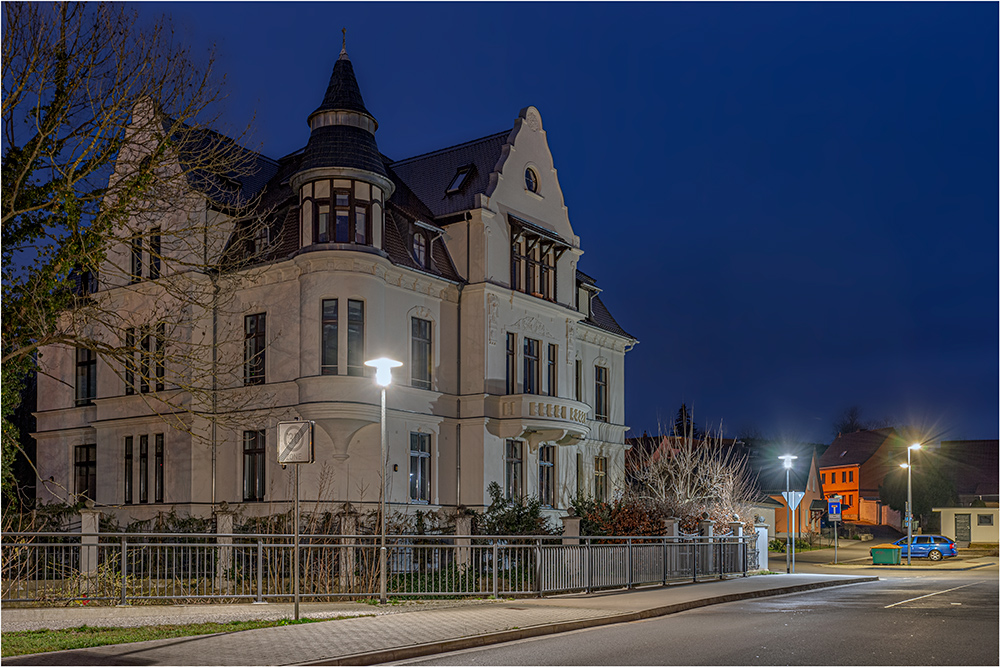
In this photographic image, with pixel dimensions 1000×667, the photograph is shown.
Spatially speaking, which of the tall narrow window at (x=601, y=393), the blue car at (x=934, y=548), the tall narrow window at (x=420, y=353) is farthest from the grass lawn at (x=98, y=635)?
the blue car at (x=934, y=548)

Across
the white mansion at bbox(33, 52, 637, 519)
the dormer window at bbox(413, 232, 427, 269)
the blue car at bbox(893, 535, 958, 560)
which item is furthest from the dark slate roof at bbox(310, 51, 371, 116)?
the blue car at bbox(893, 535, 958, 560)

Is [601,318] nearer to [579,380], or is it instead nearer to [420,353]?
[579,380]

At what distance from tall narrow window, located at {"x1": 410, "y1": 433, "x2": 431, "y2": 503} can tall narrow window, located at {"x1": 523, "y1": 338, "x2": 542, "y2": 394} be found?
14.2 ft

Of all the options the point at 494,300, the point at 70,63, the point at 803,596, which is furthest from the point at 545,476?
the point at 70,63

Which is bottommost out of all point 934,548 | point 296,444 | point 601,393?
point 934,548

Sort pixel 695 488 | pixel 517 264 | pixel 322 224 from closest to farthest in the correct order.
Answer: pixel 322 224, pixel 517 264, pixel 695 488

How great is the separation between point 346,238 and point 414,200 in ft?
18.0

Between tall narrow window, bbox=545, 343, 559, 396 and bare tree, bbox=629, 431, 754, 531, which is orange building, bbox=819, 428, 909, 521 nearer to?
bare tree, bbox=629, 431, 754, 531

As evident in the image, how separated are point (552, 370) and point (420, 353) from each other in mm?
5599

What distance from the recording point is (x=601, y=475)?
40031 millimetres

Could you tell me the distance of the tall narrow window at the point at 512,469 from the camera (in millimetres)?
31906

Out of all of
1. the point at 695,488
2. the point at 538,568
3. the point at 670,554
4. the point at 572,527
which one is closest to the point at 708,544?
the point at 670,554

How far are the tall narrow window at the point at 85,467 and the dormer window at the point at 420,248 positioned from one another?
12864 mm

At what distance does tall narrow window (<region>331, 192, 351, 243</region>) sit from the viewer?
2820 cm
